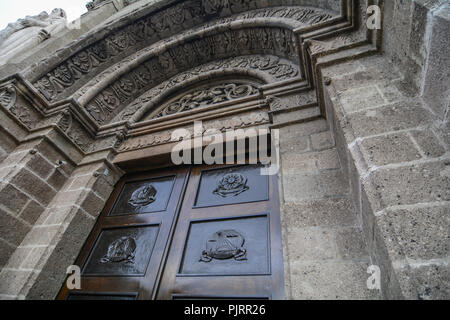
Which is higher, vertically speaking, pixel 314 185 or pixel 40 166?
pixel 40 166

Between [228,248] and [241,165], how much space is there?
962 millimetres

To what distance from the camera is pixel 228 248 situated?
6.46 feet

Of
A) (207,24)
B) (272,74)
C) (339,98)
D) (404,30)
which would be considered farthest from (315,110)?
(207,24)

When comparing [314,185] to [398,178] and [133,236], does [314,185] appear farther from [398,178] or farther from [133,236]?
[133,236]

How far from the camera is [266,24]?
350cm

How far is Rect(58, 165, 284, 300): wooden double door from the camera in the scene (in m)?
1.80

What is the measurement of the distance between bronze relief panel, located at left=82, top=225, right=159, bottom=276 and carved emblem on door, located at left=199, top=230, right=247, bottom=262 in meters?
0.62

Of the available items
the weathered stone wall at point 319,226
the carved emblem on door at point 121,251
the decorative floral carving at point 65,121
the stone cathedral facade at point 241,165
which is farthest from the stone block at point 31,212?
the weathered stone wall at point 319,226

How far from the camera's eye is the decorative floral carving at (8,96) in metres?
2.74

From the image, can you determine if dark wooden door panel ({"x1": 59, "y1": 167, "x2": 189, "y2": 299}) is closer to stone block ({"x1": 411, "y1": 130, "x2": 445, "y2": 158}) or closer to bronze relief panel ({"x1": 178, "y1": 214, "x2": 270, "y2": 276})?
bronze relief panel ({"x1": 178, "y1": 214, "x2": 270, "y2": 276})

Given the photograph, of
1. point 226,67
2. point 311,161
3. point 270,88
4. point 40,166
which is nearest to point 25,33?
point 40,166

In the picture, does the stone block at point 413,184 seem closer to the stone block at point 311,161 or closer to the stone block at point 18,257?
the stone block at point 311,161

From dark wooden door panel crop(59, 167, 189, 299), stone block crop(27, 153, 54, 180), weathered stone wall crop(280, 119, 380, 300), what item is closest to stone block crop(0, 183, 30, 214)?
stone block crop(27, 153, 54, 180)

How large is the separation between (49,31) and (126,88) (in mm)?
2862
